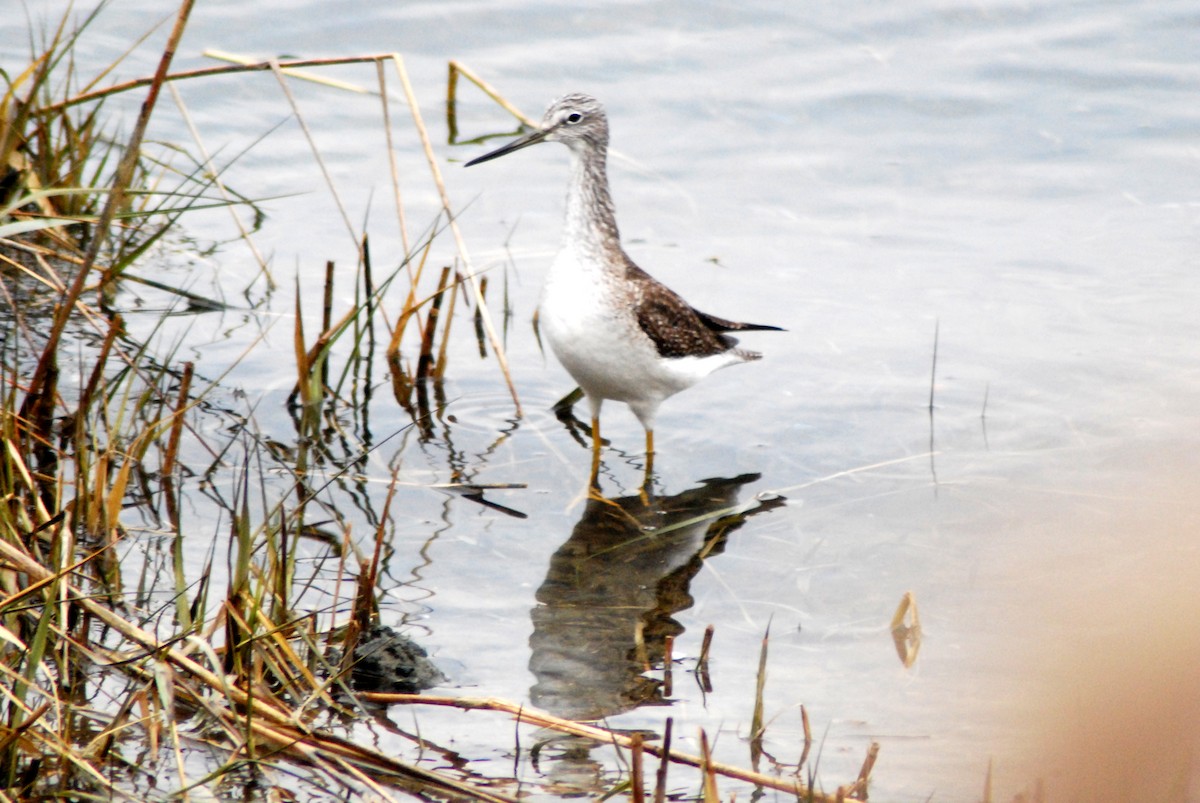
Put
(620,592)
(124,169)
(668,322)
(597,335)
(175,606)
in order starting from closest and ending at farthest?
(124,169) < (175,606) < (620,592) < (597,335) < (668,322)

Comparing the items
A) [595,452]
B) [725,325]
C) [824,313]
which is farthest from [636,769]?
[824,313]

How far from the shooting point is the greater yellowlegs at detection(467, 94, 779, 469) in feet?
20.0

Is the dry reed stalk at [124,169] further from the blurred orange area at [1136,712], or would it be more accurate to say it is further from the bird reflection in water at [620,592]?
the blurred orange area at [1136,712]

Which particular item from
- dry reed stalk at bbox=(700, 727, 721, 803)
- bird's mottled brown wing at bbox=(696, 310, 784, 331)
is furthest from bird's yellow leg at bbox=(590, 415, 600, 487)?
dry reed stalk at bbox=(700, 727, 721, 803)

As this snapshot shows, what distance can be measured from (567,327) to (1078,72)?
641cm

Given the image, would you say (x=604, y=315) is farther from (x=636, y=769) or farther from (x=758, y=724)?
(x=636, y=769)

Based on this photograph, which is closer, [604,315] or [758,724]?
[758,724]

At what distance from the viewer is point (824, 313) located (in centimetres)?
789

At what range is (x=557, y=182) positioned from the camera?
30.9 ft

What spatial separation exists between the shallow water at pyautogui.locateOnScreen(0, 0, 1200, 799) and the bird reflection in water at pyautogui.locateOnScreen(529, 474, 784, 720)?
54mm

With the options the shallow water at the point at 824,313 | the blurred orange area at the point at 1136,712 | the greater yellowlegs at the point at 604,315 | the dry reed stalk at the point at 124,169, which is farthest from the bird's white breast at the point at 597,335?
the blurred orange area at the point at 1136,712

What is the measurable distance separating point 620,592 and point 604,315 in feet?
5.04

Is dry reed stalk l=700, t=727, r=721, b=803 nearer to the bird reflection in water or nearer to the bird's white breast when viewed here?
the bird reflection in water

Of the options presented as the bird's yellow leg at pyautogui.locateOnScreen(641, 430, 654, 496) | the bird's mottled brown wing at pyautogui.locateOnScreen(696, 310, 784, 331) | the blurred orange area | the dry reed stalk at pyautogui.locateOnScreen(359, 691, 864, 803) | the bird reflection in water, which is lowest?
the bird reflection in water
